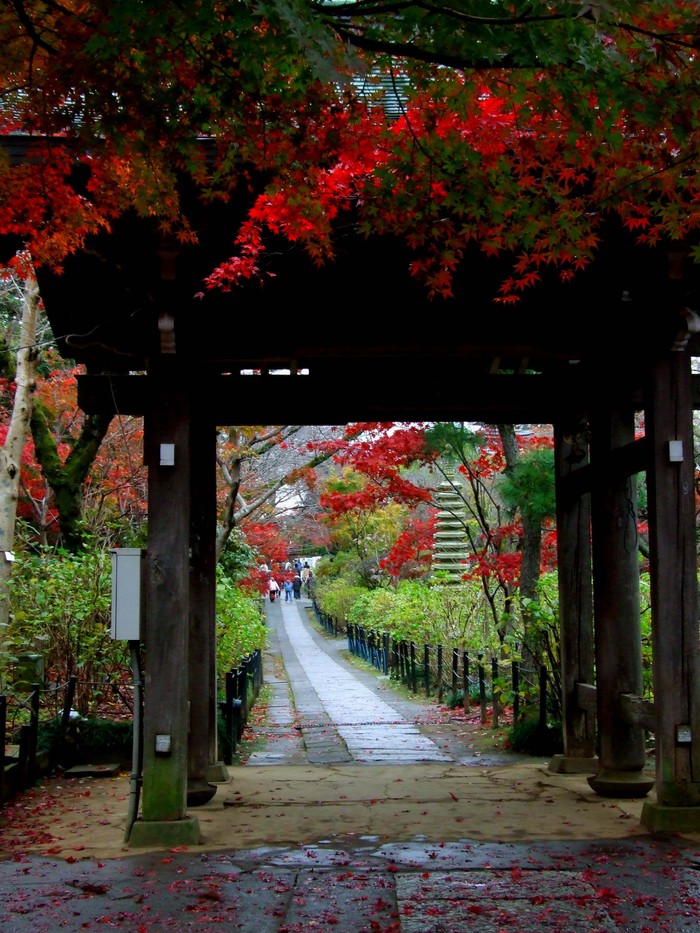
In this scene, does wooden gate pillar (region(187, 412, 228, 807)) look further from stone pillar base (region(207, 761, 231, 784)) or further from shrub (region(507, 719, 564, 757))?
shrub (region(507, 719, 564, 757))

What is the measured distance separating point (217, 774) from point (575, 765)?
125 inches

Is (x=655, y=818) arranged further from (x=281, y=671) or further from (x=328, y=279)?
(x=281, y=671)

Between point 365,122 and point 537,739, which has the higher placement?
point 365,122

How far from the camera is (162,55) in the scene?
402cm

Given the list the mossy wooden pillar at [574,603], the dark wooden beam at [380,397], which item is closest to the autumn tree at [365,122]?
the dark wooden beam at [380,397]

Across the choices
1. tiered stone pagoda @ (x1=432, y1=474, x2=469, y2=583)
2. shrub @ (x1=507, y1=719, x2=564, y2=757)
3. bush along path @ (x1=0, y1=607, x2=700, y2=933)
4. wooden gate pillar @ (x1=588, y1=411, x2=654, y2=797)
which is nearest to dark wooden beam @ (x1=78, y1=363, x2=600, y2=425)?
wooden gate pillar @ (x1=588, y1=411, x2=654, y2=797)

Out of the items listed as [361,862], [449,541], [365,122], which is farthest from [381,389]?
[449,541]

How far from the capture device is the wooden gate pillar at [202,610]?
770 centimetres

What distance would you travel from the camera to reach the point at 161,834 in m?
6.01

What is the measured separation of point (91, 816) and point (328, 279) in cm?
429

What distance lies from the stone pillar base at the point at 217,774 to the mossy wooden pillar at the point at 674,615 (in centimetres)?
372

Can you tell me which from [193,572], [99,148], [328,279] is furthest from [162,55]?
[193,572]

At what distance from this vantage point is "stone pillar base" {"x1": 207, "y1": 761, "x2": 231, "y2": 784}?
818cm

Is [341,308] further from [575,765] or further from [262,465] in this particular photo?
[262,465]
